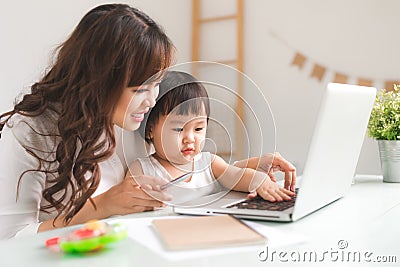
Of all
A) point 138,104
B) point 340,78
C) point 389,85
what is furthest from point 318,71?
point 138,104

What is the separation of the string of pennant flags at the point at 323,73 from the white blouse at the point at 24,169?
1.70m

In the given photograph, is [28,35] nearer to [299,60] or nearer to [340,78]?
[299,60]

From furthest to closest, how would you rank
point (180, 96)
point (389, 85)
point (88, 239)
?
point (389, 85) < point (180, 96) < point (88, 239)

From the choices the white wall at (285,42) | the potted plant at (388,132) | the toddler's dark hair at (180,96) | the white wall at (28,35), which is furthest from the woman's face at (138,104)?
the white wall at (285,42)

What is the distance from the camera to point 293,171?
1.22 m

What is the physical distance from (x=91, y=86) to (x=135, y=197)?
0.31 meters

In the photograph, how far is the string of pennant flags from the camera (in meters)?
2.54

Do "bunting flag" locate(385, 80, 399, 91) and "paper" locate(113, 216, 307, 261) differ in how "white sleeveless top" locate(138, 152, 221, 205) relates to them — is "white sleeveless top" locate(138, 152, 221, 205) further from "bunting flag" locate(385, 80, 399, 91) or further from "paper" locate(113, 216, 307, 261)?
"bunting flag" locate(385, 80, 399, 91)

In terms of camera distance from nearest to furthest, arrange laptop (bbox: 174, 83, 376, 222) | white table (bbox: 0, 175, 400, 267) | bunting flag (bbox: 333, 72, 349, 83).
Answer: white table (bbox: 0, 175, 400, 267) → laptop (bbox: 174, 83, 376, 222) → bunting flag (bbox: 333, 72, 349, 83)

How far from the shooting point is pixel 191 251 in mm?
686

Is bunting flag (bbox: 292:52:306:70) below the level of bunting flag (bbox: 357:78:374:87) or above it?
above

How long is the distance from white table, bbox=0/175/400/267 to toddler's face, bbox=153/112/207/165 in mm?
115

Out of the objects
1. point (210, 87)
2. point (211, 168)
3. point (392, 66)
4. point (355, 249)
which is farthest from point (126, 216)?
point (392, 66)

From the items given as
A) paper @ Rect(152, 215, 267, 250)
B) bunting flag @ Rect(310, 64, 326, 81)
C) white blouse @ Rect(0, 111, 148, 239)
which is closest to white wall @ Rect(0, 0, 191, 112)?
white blouse @ Rect(0, 111, 148, 239)
